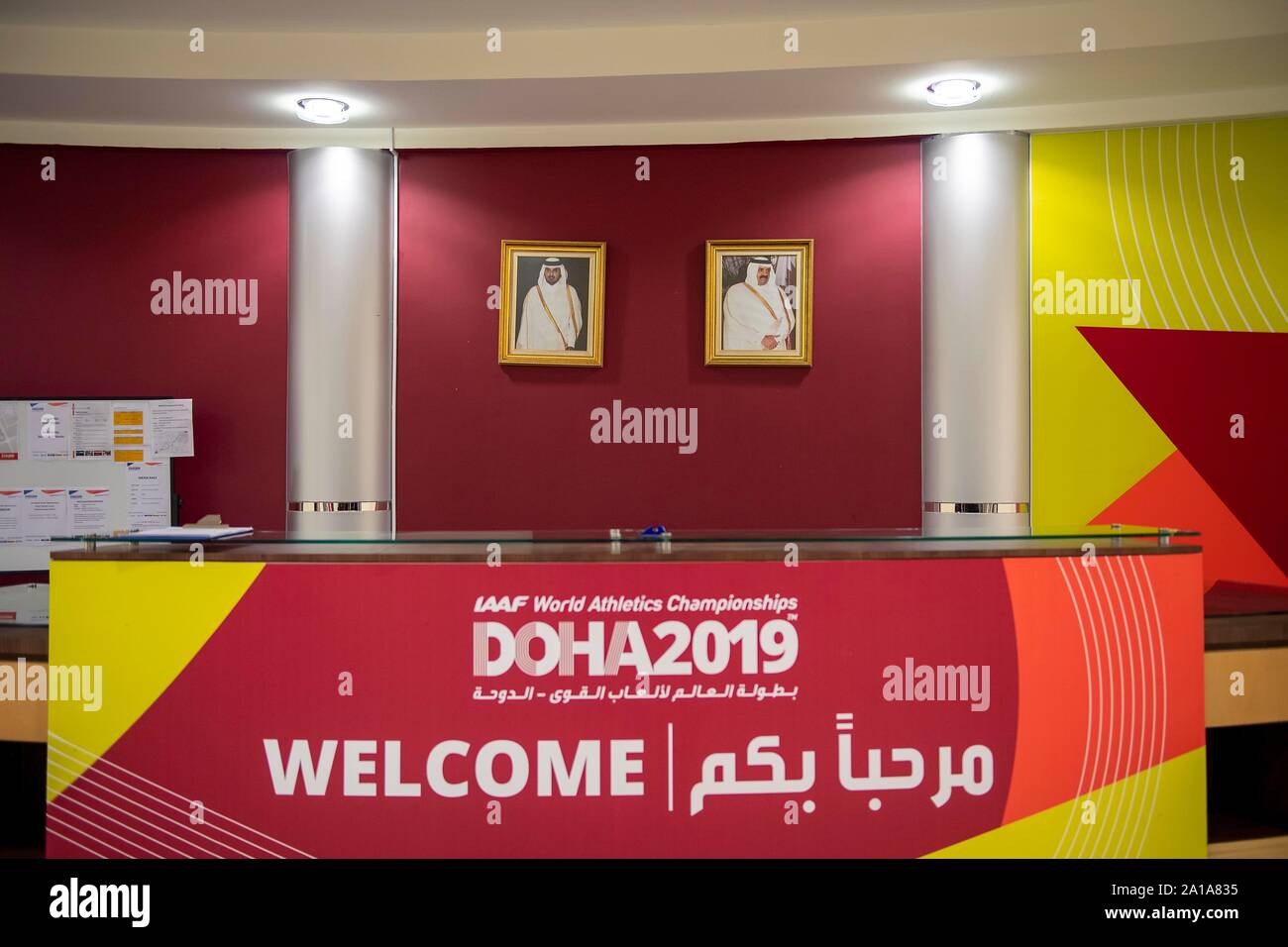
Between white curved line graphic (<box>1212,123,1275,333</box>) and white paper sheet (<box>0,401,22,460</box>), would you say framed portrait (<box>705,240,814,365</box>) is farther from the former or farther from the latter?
white paper sheet (<box>0,401,22,460</box>)

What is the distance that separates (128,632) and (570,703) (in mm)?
1064

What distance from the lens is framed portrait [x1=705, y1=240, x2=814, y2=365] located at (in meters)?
4.74

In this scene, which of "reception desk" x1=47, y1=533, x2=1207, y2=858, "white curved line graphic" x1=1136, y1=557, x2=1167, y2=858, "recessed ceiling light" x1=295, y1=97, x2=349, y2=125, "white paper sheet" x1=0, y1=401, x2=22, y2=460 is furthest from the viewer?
"white paper sheet" x1=0, y1=401, x2=22, y2=460

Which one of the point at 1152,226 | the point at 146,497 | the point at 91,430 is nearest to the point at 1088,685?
the point at 1152,226

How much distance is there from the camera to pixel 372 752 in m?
2.31

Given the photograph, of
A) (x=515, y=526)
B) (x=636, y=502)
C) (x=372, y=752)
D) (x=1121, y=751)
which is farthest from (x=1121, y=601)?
(x=515, y=526)

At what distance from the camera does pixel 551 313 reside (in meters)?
4.79

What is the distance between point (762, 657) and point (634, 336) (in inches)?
108

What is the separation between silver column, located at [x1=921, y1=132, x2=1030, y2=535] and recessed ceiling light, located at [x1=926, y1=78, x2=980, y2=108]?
26 centimetres

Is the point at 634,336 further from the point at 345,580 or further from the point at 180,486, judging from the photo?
the point at 345,580

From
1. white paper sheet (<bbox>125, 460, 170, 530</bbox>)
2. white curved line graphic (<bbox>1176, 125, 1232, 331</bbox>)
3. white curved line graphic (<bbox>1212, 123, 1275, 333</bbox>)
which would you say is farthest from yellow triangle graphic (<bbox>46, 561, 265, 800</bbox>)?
white curved line graphic (<bbox>1212, 123, 1275, 333</bbox>)

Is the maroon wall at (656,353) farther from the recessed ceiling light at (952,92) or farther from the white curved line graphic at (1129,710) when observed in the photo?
the white curved line graphic at (1129,710)

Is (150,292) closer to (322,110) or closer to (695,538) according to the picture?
(322,110)

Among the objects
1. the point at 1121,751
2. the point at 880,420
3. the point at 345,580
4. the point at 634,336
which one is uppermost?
the point at 634,336
